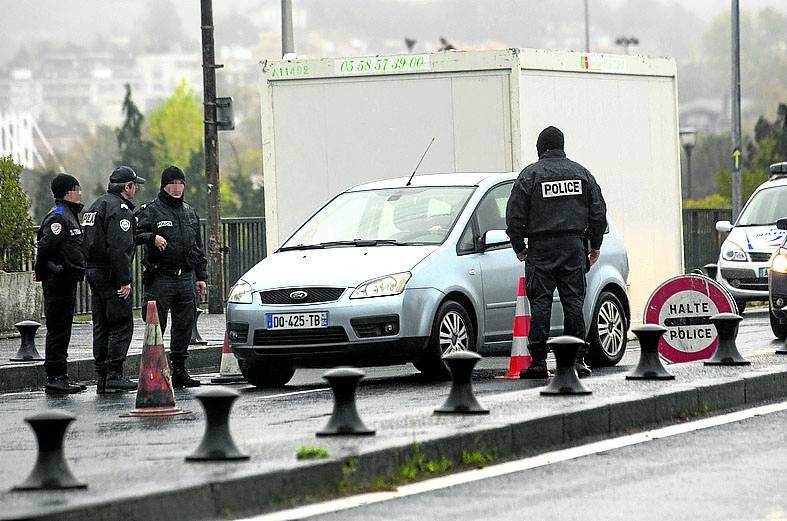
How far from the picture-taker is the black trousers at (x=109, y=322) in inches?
521

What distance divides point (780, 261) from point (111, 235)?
686 cm

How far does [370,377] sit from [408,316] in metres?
1.68

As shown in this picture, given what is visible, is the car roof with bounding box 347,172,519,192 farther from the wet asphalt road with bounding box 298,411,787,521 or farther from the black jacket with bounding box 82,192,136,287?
the wet asphalt road with bounding box 298,411,787,521

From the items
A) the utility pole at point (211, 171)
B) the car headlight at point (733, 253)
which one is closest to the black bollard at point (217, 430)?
the car headlight at point (733, 253)

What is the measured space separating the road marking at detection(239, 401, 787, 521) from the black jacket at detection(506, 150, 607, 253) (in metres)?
2.16

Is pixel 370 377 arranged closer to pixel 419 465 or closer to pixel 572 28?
pixel 419 465

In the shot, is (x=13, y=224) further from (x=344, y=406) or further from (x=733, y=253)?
(x=344, y=406)

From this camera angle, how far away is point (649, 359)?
1090cm

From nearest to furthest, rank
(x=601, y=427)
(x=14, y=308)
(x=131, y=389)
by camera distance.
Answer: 1. (x=601, y=427)
2. (x=131, y=389)
3. (x=14, y=308)

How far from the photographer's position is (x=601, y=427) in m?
9.27

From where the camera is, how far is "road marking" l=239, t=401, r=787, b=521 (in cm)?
680

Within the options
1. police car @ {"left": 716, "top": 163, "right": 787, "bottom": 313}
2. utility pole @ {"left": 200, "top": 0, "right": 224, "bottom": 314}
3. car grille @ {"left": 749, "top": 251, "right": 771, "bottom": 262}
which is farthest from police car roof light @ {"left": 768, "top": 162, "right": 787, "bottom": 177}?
utility pole @ {"left": 200, "top": 0, "right": 224, "bottom": 314}

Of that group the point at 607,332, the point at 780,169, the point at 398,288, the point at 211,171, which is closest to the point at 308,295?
the point at 398,288

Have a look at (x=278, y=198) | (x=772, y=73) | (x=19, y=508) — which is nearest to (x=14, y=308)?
(x=278, y=198)
